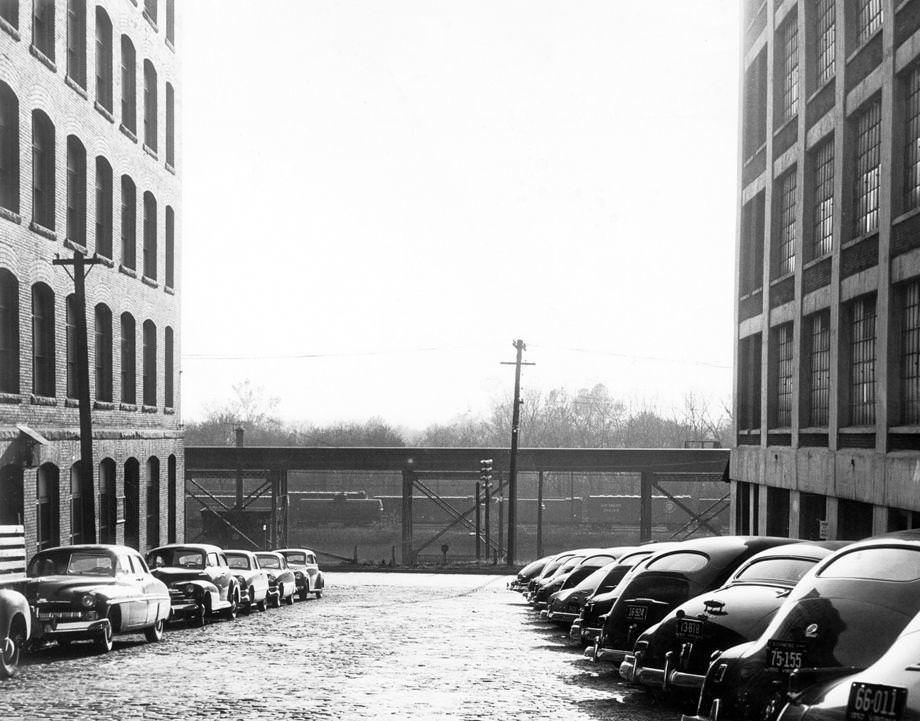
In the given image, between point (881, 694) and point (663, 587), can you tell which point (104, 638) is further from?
point (881, 694)

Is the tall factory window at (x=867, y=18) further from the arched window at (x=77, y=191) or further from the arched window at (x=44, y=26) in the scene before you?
the arched window at (x=77, y=191)

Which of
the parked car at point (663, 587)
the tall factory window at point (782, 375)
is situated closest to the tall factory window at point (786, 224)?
the tall factory window at point (782, 375)

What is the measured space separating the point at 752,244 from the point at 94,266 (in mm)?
17152

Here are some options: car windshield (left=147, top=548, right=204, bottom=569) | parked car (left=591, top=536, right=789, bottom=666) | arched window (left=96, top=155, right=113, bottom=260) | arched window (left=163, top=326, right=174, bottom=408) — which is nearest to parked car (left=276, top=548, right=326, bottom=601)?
arched window (left=163, top=326, right=174, bottom=408)

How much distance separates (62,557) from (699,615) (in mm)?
10658

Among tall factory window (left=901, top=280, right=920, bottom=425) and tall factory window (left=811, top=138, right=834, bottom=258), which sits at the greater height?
tall factory window (left=811, top=138, right=834, bottom=258)

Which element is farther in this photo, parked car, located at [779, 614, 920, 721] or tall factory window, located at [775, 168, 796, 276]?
tall factory window, located at [775, 168, 796, 276]

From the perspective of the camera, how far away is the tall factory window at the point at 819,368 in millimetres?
25953

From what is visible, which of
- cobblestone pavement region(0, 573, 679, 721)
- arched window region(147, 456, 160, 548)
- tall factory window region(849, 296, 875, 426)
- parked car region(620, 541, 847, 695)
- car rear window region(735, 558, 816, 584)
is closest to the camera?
parked car region(620, 541, 847, 695)

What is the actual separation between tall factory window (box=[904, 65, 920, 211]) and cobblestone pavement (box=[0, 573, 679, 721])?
30.7ft

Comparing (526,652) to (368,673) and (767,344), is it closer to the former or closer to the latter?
(368,673)

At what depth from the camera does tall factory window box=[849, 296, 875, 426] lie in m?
23.0

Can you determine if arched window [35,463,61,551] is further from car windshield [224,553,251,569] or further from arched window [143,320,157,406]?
arched window [143,320,157,406]

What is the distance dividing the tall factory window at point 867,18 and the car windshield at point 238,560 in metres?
16.4
